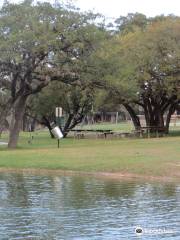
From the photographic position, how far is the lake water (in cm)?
1180

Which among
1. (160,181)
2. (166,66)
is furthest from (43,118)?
(160,181)

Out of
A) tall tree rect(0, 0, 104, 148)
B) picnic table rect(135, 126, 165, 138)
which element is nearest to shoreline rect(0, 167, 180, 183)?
tall tree rect(0, 0, 104, 148)

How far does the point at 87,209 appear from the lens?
1467 cm

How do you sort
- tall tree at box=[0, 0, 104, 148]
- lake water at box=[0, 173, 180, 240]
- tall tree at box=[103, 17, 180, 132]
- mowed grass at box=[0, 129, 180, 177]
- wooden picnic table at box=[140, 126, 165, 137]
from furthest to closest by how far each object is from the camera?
wooden picnic table at box=[140, 126, 165, 137], tall tree at box=[103, 17, 180, 132], tall tree at box=[0, 0, 104, 148], mowed grass at box=[0, 129, 180, 177], lake water at box=[0, 173, 180, 240]

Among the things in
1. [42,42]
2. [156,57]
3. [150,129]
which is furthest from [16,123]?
[150,129]

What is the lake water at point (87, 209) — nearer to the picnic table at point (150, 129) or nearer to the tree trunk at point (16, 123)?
the tree trunk at point (16, 123)

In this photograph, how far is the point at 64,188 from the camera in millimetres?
18891

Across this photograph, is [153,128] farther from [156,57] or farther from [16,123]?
[16,123]

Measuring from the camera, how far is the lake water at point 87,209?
1180cm

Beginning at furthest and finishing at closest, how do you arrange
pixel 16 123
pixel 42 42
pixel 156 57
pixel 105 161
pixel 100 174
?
pixel 156 57, pixel 16 123, pixel 42 42, pixel 105 161, pixel 100 174

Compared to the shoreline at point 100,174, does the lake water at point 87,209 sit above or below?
below

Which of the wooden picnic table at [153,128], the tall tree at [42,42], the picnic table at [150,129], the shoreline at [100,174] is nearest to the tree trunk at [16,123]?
the tall tree at [42,42]

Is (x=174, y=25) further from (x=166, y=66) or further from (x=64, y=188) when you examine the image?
(x=64, y=188)

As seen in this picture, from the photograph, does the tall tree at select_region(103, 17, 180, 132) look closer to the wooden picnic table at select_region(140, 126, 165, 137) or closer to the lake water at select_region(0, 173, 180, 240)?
the wooden picnic table at select_region(140, 126, 165, 137)
